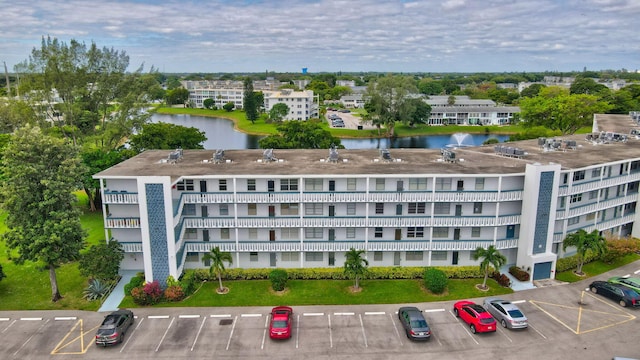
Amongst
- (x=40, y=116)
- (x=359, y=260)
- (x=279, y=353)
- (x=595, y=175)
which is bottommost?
(x=279, y=353)

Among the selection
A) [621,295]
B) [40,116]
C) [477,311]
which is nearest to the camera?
[477,311]

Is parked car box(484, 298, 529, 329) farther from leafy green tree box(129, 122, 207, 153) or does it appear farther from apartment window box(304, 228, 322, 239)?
leafy green tree box(129, 122, 207, 153)

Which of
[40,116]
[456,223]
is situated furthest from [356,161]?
[40,116]

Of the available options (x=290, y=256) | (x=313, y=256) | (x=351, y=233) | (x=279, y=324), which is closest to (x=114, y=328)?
(x=279, y=324)

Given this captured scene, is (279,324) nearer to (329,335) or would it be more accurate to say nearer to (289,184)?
(329,335)

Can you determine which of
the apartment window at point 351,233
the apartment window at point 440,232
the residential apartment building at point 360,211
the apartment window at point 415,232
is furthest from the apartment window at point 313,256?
the apartment window at point 440,232

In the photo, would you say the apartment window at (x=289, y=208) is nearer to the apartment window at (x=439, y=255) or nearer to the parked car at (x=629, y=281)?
the apartment window at (x=439, y=255)

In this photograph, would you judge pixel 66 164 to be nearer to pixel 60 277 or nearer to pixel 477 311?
pixel 60 277
